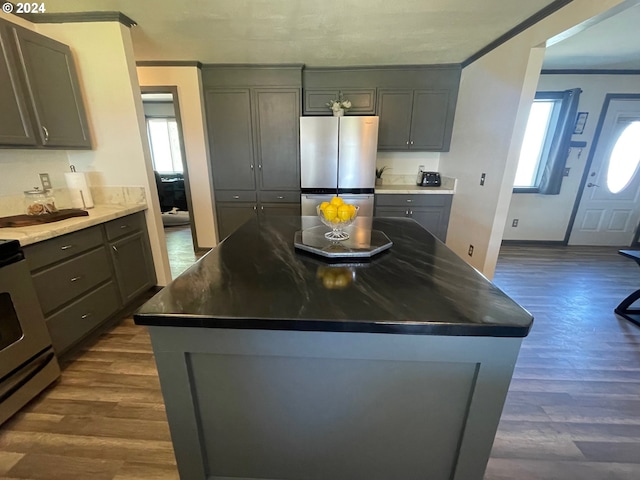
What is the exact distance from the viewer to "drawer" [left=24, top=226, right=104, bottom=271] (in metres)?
1.53

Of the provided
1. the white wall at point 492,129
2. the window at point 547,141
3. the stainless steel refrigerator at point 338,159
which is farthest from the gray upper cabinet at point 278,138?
the window at point 547,141

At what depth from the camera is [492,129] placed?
104 inches

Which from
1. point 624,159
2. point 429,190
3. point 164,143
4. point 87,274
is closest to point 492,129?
point 429,190

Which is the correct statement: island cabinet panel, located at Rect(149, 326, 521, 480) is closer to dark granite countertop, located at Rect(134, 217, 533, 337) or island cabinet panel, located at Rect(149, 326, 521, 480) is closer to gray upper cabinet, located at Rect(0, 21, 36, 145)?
dark granite countertop, located at Rect(134, 217, 533, 337)

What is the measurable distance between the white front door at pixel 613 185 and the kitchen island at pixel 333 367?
450 cm

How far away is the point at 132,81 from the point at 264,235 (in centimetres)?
194

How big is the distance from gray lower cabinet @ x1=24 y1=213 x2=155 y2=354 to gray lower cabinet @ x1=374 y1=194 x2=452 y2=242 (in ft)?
8.91

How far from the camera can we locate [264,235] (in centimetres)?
150

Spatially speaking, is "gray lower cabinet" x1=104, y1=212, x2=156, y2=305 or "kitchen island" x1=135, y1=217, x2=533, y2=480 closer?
"kitchen island" x1=135, y1=217, x2=533, y2=480

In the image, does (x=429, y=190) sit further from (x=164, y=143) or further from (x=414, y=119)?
(x=164, y=143)

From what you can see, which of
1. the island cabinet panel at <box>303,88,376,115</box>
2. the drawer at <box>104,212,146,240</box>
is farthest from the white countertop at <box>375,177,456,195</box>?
the drawer at <box>104,212,146,240</box>

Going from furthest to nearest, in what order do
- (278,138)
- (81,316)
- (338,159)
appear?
(278,138)
(338,159)
(81,316)

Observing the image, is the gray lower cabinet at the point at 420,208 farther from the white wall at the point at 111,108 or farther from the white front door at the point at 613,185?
the white wall at the point at 111,108

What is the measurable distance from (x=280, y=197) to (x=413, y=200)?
177 cm
